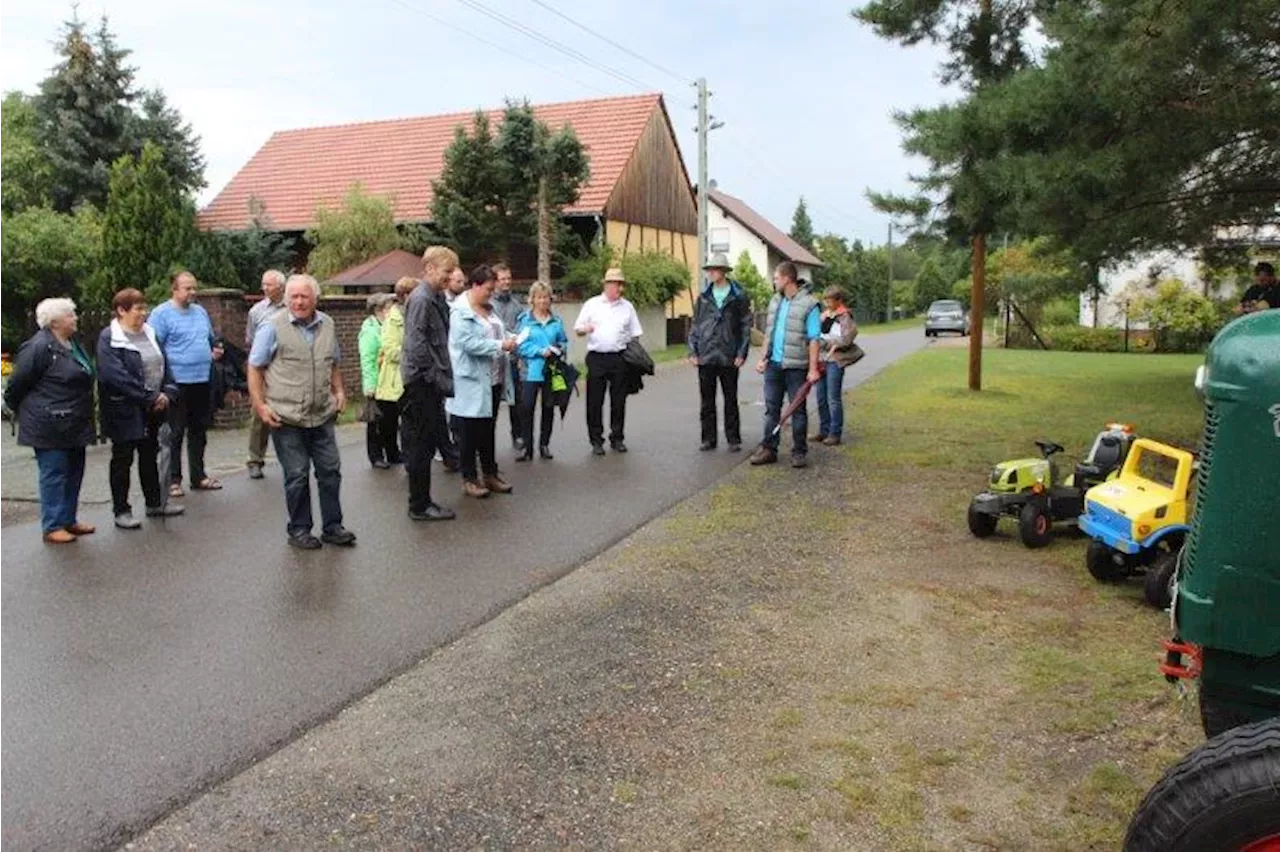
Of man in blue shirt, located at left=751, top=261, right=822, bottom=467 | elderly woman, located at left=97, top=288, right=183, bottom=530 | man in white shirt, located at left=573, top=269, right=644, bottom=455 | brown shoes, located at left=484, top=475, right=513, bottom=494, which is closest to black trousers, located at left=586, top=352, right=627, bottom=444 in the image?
man in white shirt, located at left=573, top=269, right=644, bottom=455

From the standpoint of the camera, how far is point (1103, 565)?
582 cm

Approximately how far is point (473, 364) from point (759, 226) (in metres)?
51.9

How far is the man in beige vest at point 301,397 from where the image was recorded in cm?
658

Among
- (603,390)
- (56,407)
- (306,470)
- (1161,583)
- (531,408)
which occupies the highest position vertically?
(56,407)

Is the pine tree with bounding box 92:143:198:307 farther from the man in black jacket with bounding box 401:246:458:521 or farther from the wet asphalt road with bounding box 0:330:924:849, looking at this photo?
the man in black jacket with bounding box 401:246:458:521

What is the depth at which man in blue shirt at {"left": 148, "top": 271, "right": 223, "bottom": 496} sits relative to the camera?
8375mm

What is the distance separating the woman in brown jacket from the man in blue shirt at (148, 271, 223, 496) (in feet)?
19.6

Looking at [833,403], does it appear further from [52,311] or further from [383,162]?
[383,162]

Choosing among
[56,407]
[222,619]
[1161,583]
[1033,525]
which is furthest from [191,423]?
[1161,583]

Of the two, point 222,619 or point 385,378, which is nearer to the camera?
point 222,619

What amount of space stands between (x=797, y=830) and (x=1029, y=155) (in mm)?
6352

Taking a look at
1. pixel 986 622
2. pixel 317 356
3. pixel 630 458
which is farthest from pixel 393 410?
pixel 986 622

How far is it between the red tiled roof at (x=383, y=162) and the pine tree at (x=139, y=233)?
10.6 meters

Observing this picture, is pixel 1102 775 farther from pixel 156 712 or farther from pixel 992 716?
pixel 156 712
